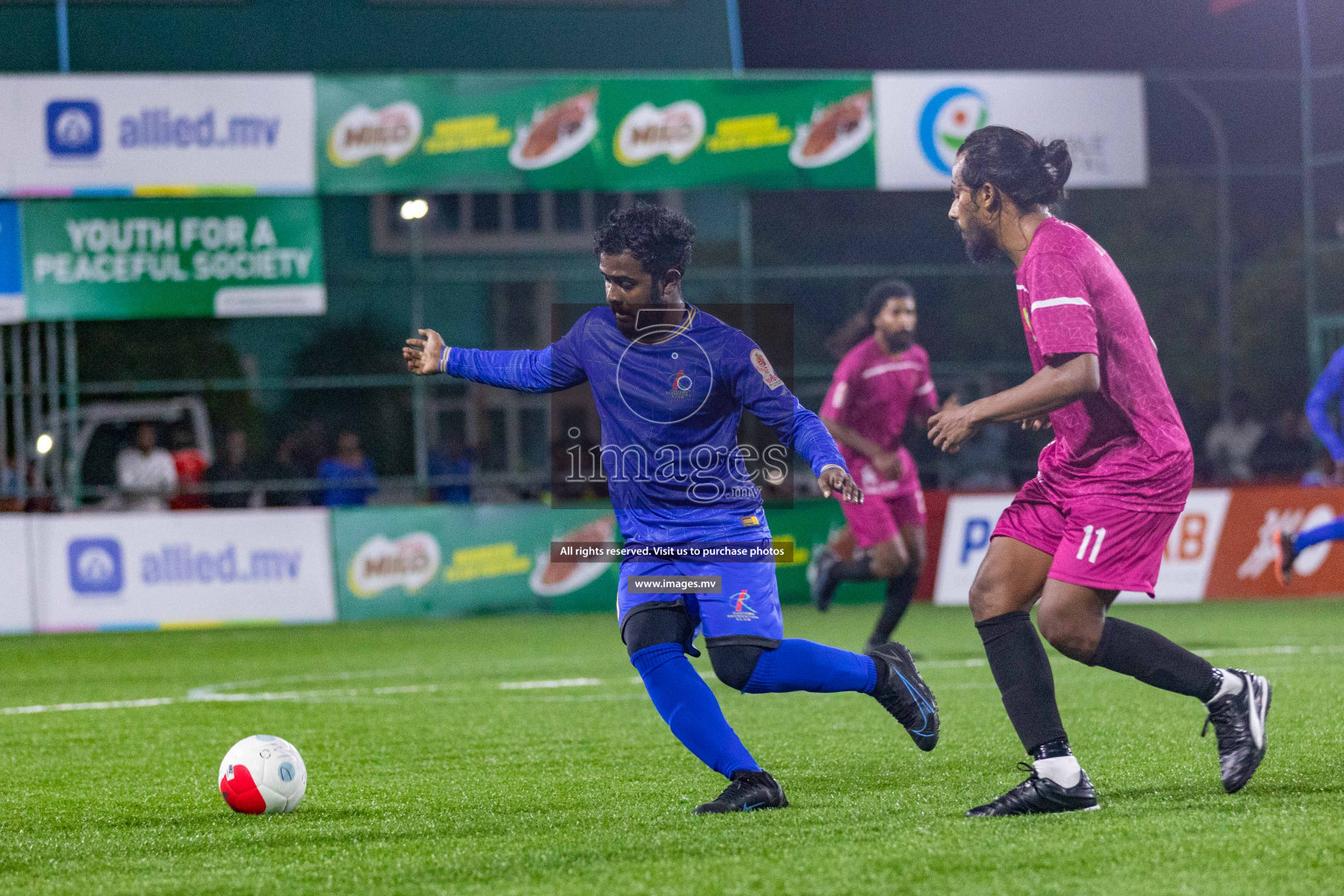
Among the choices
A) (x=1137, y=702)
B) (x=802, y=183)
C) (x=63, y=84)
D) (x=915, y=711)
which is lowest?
(x=1137, y=702)

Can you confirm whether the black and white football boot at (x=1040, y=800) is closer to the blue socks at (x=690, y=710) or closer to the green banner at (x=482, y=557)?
the blue socks at (x=690, y=710)

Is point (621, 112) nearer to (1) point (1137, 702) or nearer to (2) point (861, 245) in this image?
(1) point (1137, 702)

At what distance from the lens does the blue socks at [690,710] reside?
198 inches

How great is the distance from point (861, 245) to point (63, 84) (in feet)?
60.2

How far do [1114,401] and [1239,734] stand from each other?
1.06 m

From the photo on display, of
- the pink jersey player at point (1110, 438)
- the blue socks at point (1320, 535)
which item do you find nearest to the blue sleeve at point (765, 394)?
the pink jersey player at point (1110, 438)

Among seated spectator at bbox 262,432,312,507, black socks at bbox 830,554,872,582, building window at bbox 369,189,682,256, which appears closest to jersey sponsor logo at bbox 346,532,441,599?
seated spectator at bbox 262,432,312,507

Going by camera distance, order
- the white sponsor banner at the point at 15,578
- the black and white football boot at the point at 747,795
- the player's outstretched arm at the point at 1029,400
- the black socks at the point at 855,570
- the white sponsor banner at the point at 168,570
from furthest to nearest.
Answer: the white sponsor banner at the point at 168,570 < the white sponsor banner at the point at 15,578 < the black socks at the point at 855,570 < the black and white football boot at the point at 747,795 < the player's outstretched arm at the point at 1029,400

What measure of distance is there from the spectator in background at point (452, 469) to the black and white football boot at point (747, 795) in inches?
443

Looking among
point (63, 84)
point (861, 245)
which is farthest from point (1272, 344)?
point (63, 84)

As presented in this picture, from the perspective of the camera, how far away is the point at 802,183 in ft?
54.1

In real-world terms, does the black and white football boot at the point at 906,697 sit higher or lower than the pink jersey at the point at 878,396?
lower

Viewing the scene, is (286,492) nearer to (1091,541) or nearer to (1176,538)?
(1176,538)

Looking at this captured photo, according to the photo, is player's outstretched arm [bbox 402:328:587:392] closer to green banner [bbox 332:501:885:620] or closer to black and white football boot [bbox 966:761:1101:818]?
black and white football boot [bbox 966:761:1101:818]
